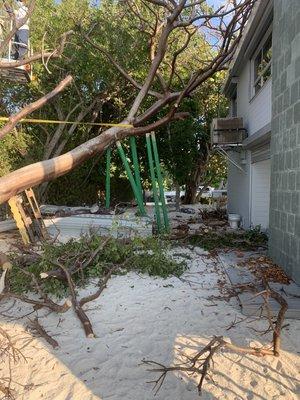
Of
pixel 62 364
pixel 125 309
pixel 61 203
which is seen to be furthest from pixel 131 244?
pixel 61 203

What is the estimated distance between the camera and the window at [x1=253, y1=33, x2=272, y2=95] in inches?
397

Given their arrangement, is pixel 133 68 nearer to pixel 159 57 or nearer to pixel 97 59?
pixel 97 59

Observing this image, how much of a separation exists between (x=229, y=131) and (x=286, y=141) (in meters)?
6.07

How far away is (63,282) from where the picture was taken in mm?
6371

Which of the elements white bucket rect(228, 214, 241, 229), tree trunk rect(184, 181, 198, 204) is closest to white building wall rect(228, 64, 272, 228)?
white bucket rect(228, 214, 241, 229)

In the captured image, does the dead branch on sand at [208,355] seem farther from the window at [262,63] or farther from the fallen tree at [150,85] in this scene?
the window at [262,63]

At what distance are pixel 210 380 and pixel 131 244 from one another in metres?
4.44

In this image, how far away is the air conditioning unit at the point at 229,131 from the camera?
499 inches

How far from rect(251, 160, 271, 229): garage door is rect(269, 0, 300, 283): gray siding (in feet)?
13.1

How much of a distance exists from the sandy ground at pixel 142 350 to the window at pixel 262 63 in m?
6.32

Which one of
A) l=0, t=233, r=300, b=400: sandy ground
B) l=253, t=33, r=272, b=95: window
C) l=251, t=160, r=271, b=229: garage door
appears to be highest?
l=253, t=33, r=272, b=95: window

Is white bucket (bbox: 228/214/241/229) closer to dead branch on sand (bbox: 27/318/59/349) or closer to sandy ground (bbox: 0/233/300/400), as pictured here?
sandy ground (bbox: 0/233/300/400)

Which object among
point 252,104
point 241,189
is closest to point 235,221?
point 241,189

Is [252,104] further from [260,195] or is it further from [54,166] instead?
[54,166]
